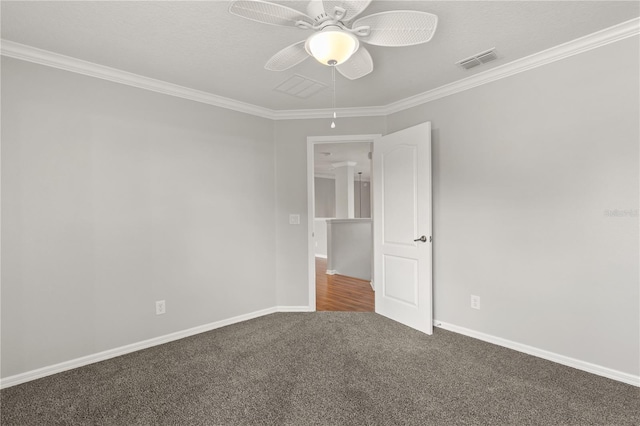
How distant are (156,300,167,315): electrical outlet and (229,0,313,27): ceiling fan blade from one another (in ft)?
8.38

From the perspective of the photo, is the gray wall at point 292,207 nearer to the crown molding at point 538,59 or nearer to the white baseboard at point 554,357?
the crown molding at point 538,59

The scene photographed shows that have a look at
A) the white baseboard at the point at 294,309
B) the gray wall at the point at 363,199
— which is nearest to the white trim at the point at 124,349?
the white baseboard at the point at 294,309

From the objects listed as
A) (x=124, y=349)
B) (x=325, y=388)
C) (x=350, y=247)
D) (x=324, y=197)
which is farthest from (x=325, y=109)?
(x=324, y=197)

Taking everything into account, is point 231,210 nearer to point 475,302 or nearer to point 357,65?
point 357,65

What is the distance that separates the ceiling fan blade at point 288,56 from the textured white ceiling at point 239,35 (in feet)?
0.85

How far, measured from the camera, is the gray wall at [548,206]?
2.20 meters

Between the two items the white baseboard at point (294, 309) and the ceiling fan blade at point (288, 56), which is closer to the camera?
the ceiling fan blade at point (288, 56)

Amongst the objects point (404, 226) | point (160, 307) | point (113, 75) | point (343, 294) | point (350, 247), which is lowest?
point (343, 294)

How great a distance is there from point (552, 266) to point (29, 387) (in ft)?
13.0

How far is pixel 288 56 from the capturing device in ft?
6.32

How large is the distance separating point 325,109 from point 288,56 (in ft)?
6.02

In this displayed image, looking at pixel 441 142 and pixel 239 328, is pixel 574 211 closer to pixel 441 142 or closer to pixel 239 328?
pixel 441 142

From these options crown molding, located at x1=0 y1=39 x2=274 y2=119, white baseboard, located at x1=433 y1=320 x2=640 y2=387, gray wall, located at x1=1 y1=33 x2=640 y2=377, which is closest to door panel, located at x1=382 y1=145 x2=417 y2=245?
gray wall, located at x1=1 y1=33 x2=640 y2=377

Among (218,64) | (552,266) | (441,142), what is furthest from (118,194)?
(552,266)
